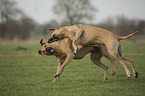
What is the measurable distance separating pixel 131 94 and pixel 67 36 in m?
3.23

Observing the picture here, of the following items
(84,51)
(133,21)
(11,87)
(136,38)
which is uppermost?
(133,21)

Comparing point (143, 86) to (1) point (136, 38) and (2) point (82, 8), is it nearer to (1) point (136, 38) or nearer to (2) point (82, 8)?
(1) point (136, 38)

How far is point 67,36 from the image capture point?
8312 millimetres

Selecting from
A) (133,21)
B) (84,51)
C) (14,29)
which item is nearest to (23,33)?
(14,29)

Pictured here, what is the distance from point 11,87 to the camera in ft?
25.2

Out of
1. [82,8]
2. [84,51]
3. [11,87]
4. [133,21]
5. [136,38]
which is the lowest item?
[11,87]

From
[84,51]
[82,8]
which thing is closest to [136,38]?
[82,8]

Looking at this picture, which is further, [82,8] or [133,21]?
[82,8]

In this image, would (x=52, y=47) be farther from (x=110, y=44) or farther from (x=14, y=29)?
(x=14, y=29)

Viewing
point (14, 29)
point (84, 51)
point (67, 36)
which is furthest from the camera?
point (14, 29)

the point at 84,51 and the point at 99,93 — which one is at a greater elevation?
the point at 84,51

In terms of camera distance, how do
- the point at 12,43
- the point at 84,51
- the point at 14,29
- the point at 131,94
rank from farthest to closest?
the point at 14,29
the point at 12,43
the point at 84,51
the point at 131,94

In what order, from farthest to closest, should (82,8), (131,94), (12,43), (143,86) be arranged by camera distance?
1. (82,8)
2. (12,43)
3. (143,86)
4. (131,94)

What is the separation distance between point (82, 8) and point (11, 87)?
4757cm
